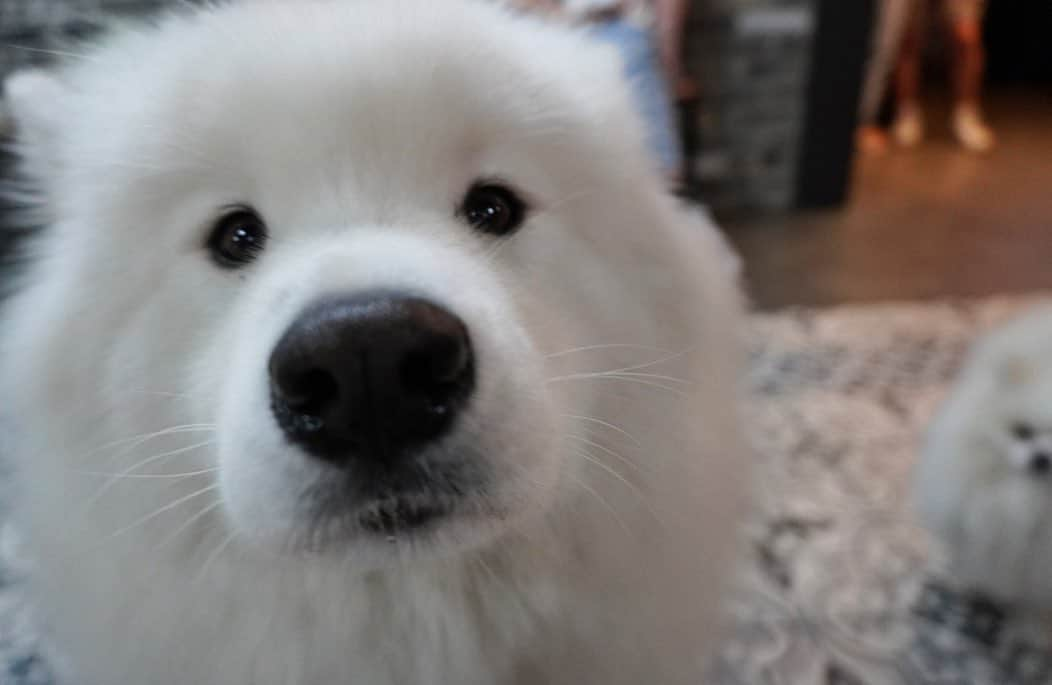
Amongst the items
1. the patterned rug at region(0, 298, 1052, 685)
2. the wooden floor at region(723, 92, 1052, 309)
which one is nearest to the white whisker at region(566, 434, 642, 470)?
the patterned rug at region(0, 298, 1052, 685)

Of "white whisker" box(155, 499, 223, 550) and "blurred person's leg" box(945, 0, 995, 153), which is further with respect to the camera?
"blurred person's leg" box(945, 0, 995, 153)

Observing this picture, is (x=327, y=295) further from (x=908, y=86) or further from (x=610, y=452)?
(x=908, y=86)

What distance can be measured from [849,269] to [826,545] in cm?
214

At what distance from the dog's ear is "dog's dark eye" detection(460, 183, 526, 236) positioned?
619 millimetres

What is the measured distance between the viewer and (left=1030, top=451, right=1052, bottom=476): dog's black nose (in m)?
1.96

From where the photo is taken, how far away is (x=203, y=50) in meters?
1.05

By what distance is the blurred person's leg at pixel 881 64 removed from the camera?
5480mm

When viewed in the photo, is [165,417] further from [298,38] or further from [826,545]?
[826,545]

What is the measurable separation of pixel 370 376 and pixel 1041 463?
188 cm

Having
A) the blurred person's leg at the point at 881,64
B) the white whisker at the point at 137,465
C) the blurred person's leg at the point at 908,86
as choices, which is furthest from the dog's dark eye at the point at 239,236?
the blurred person's leg at the point at 908,86

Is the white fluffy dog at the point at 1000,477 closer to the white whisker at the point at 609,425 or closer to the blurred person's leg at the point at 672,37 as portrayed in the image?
the white whisker at the point at 609,425

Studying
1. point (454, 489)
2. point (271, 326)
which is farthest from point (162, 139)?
point (454, 489)

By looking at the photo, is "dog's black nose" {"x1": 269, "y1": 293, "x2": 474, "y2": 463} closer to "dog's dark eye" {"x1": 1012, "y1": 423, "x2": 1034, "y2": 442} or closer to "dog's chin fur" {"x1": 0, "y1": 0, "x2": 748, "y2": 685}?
"dog's chin fur" {"x1": 0, "y1": 0, "x2": 748, "y2": 685}

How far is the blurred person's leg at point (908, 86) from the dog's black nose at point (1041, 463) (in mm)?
4521
